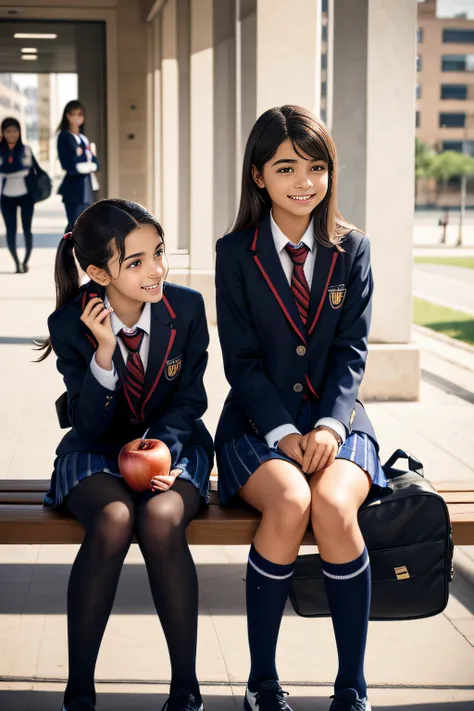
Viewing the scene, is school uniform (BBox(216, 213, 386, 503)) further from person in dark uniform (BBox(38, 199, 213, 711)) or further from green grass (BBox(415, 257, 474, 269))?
green grass (BBox(415, 257, 474, 269))

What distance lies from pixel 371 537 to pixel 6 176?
1294 centimetres

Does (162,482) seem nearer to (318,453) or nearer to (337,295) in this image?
(318,453)

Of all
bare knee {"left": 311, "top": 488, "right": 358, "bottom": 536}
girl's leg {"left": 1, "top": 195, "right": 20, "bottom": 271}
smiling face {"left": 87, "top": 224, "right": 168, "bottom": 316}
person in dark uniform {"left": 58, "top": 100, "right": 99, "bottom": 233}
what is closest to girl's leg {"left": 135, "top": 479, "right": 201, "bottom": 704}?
bare knee {"left": 311, "top": 488, "right": 358, "bottom": 536}

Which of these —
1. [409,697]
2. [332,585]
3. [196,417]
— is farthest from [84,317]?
[409,697]

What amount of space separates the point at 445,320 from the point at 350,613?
11604 millimetres

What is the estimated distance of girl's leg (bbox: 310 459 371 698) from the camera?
278 cm

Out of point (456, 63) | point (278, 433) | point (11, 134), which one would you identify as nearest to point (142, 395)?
point (278, 433)

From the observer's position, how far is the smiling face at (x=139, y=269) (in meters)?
3.06

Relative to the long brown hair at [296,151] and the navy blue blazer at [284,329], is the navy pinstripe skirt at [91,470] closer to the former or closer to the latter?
the navy blue blazer at [284,329]

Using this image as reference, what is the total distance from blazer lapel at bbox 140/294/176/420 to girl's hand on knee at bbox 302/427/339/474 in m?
0.49

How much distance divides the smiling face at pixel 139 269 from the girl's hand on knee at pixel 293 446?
539mm

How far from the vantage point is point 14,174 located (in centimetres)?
1507

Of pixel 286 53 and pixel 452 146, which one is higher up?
pixel 452 146

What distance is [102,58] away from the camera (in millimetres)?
18859
